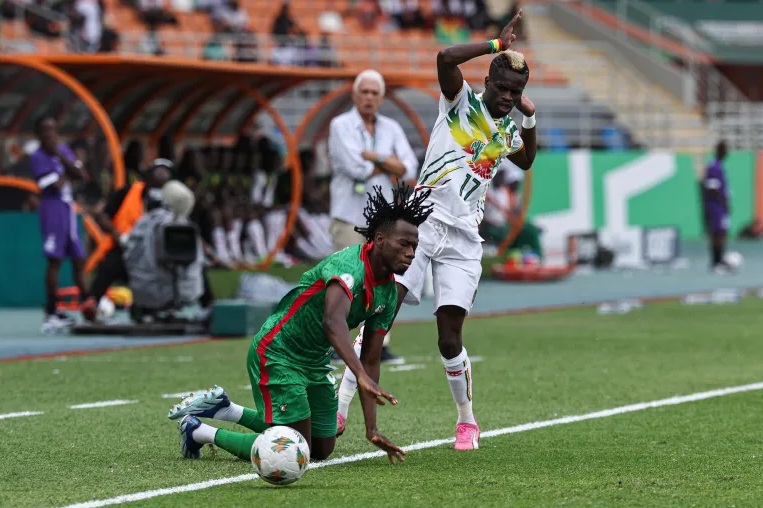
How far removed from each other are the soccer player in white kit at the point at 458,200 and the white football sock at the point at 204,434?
2.91 ft

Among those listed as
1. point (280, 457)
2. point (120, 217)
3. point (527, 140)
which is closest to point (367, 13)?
point (120, 217)

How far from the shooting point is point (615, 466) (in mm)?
7684

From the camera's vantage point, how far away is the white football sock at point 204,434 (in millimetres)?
7801

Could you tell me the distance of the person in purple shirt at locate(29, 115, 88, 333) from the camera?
15438mm

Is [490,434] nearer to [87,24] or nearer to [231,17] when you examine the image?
[87,24]

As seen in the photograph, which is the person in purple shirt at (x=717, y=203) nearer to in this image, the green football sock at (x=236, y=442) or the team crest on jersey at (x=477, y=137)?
the team crest on jersey at (x=477, y=137)

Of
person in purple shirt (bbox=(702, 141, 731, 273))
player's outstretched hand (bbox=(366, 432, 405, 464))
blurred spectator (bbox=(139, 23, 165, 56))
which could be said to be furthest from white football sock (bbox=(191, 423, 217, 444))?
blurred spectator (bbox=(139, 23, 165, 56))

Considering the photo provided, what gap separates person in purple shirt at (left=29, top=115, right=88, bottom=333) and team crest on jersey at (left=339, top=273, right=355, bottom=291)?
856 cm

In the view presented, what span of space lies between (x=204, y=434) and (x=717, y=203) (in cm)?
1861

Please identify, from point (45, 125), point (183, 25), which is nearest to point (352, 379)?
point (45, 125)

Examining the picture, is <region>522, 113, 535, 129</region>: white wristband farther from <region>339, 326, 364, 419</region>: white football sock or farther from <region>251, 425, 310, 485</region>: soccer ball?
<region>251, 425, 310, 485</region>: soccer ball

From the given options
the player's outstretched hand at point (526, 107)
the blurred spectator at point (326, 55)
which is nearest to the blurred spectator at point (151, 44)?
the blurred spectator at point (326, 55)

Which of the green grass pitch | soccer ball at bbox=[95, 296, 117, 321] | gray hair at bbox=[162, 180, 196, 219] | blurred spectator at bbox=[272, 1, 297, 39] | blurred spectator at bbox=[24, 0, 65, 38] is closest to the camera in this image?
the green grass pitch

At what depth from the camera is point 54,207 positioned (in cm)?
1564
